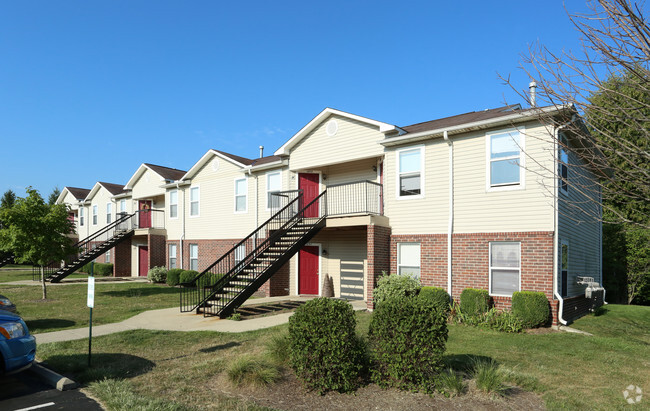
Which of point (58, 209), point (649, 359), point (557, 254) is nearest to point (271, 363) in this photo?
point (649, 359)

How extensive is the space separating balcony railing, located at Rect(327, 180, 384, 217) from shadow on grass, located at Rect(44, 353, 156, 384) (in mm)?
8465

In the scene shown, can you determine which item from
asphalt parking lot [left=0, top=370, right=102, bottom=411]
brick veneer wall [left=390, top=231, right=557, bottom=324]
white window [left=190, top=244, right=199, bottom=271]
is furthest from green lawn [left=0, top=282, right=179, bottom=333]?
brick veneer wall [left=390, top=231, right=557, bottom=324]

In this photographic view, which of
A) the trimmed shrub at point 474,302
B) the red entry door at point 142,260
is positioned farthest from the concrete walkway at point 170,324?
the red entry door at point 142,260

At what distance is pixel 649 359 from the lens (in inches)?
320

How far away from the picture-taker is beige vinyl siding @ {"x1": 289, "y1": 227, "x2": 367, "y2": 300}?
1608cm

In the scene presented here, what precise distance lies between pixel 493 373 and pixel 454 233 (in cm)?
713

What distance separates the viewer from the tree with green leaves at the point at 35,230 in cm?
1577

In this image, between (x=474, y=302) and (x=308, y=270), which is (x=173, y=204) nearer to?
(x=308, y=270)

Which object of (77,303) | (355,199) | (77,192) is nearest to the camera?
(77,303)

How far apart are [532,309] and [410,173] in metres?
5.47

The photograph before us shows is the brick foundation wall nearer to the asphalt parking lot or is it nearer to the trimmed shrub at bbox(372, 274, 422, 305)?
the trimmed shrub at bbox(372, 274, 422, 305)

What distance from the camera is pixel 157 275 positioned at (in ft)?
75.5

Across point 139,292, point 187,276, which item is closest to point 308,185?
point 187,276

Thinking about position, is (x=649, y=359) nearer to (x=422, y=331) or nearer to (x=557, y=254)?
(x=557, y=254)
